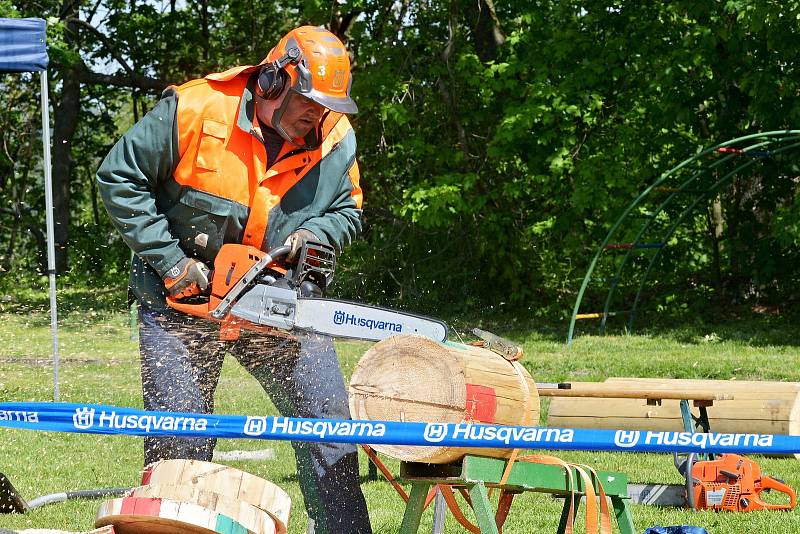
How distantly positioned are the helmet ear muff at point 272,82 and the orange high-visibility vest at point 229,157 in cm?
13

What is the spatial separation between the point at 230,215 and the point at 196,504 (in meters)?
1.44

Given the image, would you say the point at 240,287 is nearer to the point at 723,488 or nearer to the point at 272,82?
the point at 272,82

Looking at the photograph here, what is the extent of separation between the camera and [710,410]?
7301 mm

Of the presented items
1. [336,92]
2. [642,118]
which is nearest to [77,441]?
[336,92]

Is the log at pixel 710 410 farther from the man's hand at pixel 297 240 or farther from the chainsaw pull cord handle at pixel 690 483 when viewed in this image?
the man's hand at pixel 297 240

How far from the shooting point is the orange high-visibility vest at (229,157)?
3996 mm

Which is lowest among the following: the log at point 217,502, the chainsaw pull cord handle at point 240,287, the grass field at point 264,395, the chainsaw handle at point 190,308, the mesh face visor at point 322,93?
the grass field at point 264,395

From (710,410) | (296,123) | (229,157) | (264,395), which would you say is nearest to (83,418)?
(229,157)

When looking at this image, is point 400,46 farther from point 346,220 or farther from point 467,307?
point 346,220

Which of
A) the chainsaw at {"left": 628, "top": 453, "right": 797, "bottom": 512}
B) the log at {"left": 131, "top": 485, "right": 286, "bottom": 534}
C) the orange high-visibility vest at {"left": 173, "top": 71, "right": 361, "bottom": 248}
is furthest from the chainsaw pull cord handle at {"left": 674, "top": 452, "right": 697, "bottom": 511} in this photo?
the log at {"left": 131, "top": 485, "right": 286, "bottom": 534}

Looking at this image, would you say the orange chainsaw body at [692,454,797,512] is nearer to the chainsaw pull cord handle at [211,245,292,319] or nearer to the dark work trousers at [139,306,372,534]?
the dark work trousers at [139,306,372,534]

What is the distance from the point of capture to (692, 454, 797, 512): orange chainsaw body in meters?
5.62

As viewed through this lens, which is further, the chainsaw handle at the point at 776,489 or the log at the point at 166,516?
the chainsaw handle at the point at 776,489

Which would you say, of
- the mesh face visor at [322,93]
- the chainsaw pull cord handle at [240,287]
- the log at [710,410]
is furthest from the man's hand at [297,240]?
the log at [710,410]
